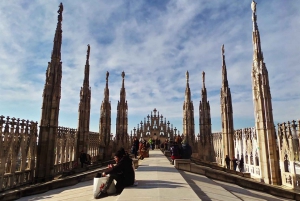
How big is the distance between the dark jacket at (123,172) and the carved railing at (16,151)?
8.06 meters

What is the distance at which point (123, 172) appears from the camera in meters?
5.54

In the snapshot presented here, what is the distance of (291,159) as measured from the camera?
45.8 ft

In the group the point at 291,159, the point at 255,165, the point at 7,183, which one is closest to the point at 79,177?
the point at 7,183

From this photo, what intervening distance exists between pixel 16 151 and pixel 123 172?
9.20 meters

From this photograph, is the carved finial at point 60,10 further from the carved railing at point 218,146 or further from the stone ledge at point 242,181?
the carved railing at point 218,146

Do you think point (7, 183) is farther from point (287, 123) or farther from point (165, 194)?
point (287, 123)

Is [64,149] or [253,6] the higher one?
[253,6]

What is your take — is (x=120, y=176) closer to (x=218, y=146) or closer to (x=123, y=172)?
(x=123, y=172)

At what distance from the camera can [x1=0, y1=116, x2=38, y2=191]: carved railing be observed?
10.7 metres

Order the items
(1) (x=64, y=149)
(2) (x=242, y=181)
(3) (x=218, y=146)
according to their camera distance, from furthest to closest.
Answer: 1. (3) (x=218, y=146)
2. (1) (x=64, y=149)
3. (2) (x=242, y=181)

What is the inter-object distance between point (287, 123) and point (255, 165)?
23.1 ft

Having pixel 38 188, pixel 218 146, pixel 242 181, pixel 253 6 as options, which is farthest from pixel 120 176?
pixel 218 146

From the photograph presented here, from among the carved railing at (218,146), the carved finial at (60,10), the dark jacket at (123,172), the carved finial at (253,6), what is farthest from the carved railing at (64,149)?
the carved finial at (253,6)

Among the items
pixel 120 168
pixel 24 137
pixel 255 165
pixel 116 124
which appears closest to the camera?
pixel 120 168
